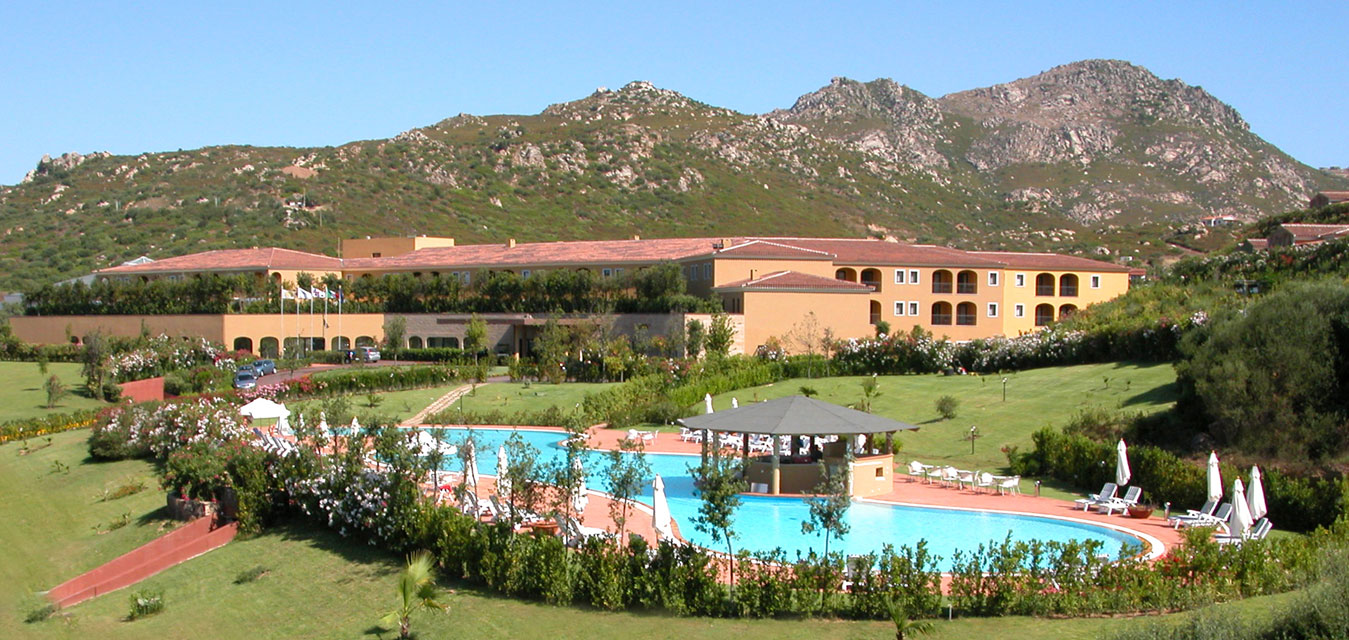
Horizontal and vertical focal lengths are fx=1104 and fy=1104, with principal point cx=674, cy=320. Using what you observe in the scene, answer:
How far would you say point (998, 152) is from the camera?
14925cm

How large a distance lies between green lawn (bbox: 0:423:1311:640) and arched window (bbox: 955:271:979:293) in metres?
45.5

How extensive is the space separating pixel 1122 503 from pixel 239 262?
56.0m

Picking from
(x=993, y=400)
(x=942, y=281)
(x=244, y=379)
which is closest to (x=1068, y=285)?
(x=942, y=281)

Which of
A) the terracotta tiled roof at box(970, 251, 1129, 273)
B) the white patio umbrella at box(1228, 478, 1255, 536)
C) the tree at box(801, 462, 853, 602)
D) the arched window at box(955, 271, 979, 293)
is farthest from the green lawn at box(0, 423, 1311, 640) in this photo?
the terracotta tiled roof at box(970, 251, 1129, 273)

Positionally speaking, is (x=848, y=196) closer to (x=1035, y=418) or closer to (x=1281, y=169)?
(x=1281, y=169)

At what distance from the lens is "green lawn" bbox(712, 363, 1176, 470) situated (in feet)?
87.6

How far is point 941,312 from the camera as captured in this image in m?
60.6

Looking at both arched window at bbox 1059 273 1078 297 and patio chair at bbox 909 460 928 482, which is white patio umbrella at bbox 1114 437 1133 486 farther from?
arched window at bbox 1059 273 1078 297

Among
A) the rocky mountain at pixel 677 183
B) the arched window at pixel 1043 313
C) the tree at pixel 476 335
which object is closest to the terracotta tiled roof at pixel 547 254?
the tree at pixel 476 335

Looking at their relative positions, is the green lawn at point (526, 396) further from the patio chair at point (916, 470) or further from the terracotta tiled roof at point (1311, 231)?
the terracotta tiled roof at point (1311, 231)

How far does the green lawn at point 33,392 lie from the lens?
37469 millimetres

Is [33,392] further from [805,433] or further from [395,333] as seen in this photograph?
[805,433]

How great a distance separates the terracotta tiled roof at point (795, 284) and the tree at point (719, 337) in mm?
4055

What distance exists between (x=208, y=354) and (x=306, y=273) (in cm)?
1811
